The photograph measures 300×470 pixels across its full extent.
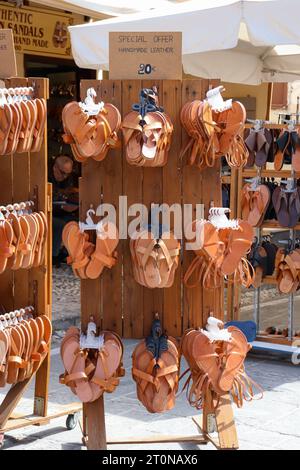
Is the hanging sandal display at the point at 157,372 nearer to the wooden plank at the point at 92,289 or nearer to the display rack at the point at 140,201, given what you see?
the display rack at the point at 140,201

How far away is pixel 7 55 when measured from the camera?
4266 millimetres

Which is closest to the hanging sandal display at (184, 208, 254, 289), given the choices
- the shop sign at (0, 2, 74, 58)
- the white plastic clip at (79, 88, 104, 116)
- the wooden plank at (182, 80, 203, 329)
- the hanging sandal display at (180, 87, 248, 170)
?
the wooden plank at (182, 80, 203, 329)

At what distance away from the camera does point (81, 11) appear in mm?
8188

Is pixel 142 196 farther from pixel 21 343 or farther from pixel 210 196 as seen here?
pixel 21 343

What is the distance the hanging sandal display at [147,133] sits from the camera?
388cm

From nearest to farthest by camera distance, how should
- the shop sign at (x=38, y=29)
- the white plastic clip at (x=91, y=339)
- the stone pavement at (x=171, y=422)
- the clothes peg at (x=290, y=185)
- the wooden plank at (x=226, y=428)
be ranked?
the white plastic clip at (x=91, y=339), the wooden plank at (x=226, y=428), the stone pavement at (x=171, y=422), the clothes peg at (x=290, y=185), the shop sign at (x=38, y=29)

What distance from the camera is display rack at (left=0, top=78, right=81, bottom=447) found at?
4.34 m

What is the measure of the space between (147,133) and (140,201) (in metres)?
0.37

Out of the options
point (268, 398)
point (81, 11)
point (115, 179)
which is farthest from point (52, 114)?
point (115, 179)

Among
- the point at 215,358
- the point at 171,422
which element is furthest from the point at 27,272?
the point at 171,422

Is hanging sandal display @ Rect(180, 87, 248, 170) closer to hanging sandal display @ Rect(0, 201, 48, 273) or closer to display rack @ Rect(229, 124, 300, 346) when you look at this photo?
hanging sandal display @ Rect(0, 201, 48, 273)

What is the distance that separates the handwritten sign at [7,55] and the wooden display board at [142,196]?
412mm

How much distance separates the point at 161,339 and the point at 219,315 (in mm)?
346

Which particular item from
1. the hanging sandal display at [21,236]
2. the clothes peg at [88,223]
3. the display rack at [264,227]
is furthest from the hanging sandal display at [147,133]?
the display rack at [264,227]
